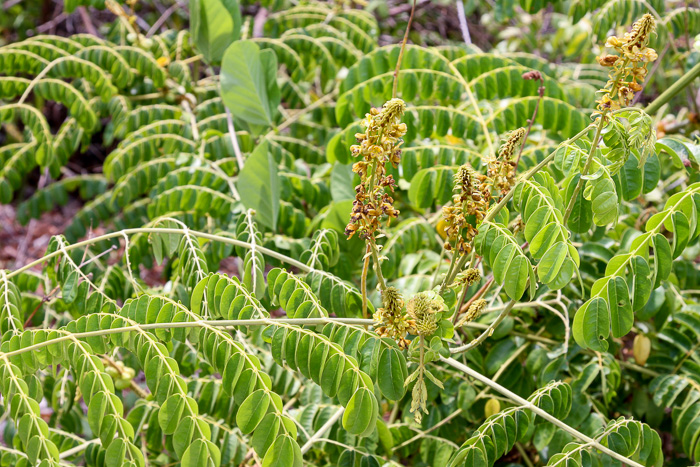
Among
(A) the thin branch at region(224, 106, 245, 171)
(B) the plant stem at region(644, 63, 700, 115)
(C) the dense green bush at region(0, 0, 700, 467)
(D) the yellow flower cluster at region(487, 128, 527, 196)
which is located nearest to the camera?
(C) the dense green bush at region(0, 0, 700, 467)

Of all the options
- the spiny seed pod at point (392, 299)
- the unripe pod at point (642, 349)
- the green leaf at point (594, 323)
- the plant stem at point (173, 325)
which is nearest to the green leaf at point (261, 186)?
the plant stem at point (173, 325)

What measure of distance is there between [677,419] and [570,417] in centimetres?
28

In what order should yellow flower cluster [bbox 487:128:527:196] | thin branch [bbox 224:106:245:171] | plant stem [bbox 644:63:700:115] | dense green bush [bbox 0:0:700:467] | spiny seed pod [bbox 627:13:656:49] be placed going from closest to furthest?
spiny seed pod [bbox 627:13:656:49], dense green bush [bbox 0:0:700:467], yellow flower cluster [bbox 487:128:527:196], plant stem [bbox 644:63:700:115], thin branch [bbox 224:106:245:171]

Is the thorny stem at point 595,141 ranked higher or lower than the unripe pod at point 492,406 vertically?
higher

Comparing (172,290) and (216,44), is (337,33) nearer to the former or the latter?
(216,44)

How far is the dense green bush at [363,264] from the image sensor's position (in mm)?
1081

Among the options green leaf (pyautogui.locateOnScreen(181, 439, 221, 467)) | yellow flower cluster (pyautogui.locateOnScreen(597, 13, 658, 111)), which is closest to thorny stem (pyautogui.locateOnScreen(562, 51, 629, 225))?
yellow flower cluster (pyautogui.locateOnScreen(597, 13, 658, 111))

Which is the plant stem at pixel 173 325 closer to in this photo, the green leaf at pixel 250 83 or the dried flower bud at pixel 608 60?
the dried flower bud at pixel 608 60

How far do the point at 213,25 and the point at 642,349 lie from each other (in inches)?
73.5

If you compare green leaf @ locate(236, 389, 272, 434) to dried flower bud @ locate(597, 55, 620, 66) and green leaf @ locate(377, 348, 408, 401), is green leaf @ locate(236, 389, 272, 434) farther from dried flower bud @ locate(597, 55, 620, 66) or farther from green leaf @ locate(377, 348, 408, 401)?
dried flower bud @ locate(597, 55, 620, 66)

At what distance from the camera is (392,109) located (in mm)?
978

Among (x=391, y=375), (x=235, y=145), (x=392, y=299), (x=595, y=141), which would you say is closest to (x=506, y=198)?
(x=595, y=141)

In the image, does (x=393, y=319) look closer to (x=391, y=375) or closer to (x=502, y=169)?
(x=391, y=375)

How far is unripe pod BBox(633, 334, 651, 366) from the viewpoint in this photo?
6.16ft
